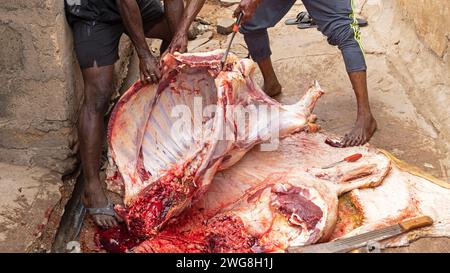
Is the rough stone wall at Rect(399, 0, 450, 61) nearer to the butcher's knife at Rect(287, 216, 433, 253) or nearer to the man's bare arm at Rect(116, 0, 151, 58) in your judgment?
the butcher's knife at Rect(287, 216, 433, 253)

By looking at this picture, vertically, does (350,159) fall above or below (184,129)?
below

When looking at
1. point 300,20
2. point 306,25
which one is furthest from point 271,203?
point 300,20

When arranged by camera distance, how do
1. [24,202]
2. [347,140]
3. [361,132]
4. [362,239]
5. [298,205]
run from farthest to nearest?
1. [361,132]
2. [347,140]
3. [24,202]
4. [298,205]
5. [362,239]

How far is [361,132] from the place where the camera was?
4.69 m

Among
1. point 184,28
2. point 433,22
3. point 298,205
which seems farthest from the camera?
point 433,22

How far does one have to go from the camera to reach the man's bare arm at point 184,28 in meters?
4.16

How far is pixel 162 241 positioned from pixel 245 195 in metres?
0.58

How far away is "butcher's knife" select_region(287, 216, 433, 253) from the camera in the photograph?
11.2 ft

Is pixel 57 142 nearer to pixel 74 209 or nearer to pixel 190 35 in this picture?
Answer: pixel 74 209

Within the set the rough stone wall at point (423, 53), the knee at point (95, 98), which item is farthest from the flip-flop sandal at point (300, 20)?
the knee at point (95, 98)

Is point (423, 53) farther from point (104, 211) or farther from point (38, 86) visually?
point (38, 86)

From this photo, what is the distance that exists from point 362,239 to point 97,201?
5.48ft

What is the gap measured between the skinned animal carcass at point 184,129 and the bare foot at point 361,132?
1.32ft

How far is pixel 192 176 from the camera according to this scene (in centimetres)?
371
